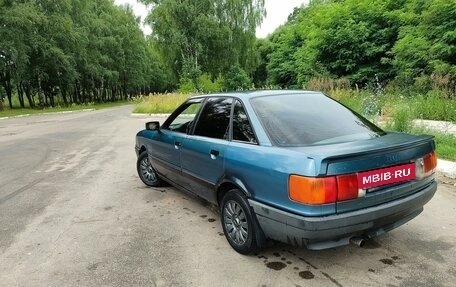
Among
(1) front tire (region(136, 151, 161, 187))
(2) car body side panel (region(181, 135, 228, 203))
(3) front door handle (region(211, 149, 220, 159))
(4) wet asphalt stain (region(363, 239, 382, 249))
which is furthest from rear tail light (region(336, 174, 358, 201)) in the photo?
(1) front tire (region(136, 151, 161, 187))

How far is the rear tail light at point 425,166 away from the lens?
11.4ft

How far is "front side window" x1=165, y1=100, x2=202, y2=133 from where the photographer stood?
4820mm

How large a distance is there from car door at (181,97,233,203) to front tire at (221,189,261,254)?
0.29 m

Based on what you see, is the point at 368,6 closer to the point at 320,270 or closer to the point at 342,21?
the point at 342,21

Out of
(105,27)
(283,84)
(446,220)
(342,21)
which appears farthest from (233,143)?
(105,27)

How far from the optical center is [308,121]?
3693 mm

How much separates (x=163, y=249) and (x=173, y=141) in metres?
1.59

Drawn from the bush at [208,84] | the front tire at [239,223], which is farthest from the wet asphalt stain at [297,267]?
the bush at [208,84]

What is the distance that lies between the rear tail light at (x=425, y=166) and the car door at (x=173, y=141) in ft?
8.54

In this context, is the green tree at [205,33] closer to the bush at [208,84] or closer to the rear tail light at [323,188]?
the bush at [208,84]

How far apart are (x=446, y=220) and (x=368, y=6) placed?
1736 centimetres

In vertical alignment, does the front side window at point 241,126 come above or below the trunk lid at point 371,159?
above

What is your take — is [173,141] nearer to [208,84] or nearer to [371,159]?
[371,159]

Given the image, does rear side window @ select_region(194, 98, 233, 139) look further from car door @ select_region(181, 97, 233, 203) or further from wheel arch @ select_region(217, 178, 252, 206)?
wheel arch @ select_region(217, 178, 252, 206)
